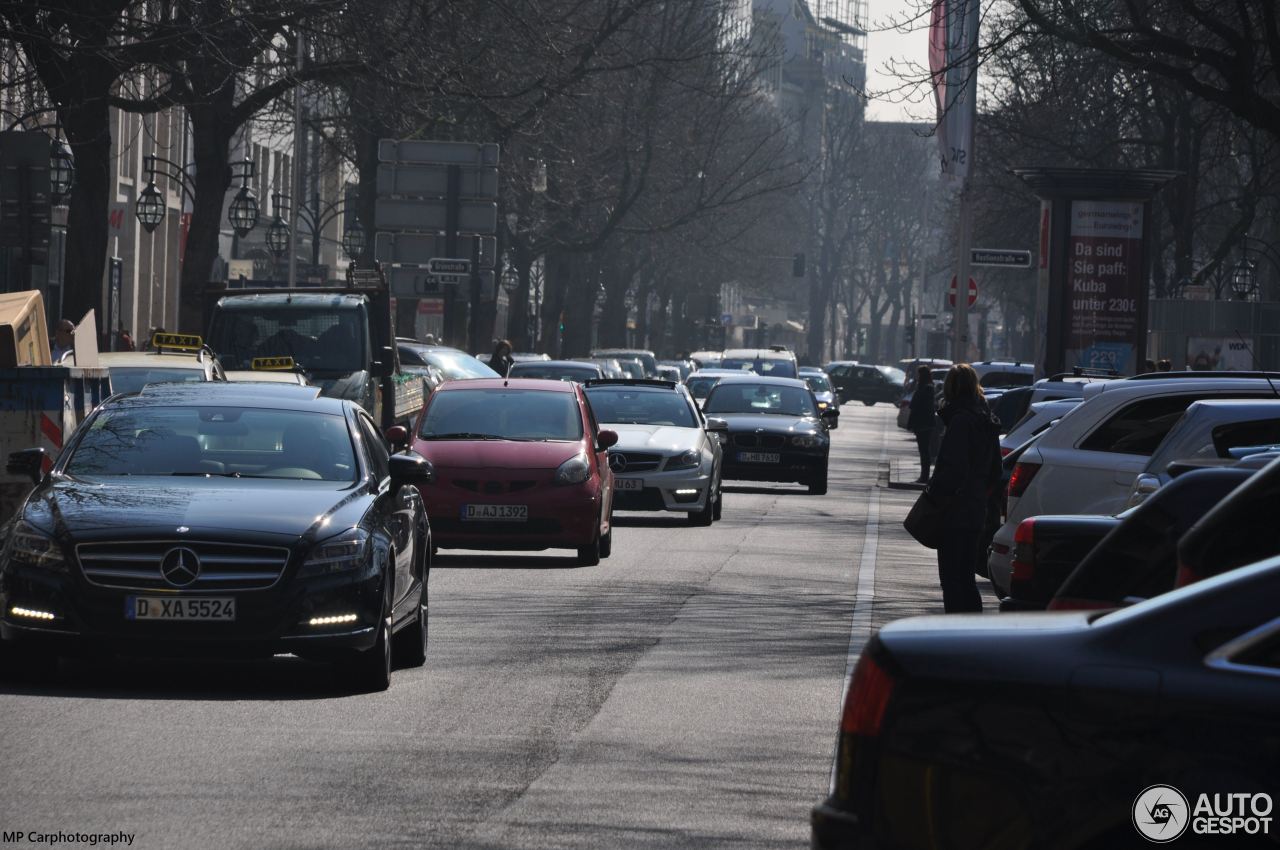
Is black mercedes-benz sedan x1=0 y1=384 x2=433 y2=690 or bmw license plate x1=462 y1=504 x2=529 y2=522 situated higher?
black mercedes-benz sedan x1=0 y1=384 x2=433 y2=690

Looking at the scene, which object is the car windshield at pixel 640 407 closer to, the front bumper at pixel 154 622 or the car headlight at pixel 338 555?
the car headlight at pixel 338 555

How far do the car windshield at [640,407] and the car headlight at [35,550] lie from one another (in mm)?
16022

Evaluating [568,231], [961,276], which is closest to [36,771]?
[961,276]

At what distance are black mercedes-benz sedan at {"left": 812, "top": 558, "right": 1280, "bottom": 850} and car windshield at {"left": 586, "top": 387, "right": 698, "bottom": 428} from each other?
21831 millimetres

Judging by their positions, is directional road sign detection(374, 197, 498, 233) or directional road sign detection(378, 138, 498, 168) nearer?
directional road sign detection(378, 138, 498, 168)

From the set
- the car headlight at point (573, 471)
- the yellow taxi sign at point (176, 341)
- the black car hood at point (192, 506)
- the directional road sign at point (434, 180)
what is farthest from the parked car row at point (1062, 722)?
the directional road sign at point (434, 180)

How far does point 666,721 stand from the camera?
10273mm

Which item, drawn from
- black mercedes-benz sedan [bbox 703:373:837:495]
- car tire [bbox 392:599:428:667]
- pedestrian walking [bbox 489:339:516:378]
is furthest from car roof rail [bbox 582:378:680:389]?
car tire [bbox 392:599:428:667]

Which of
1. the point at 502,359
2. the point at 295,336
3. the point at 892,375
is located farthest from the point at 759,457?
the point at 892,375

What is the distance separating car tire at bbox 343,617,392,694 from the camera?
10828 mm

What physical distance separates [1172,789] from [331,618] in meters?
6.66

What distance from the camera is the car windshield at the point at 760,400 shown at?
Answer: 3384 cm

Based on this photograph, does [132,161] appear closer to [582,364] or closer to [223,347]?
[582,364]

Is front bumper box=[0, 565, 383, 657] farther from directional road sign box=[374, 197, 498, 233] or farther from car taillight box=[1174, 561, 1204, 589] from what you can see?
directional road sign box=[374, 197, 498, 233]
